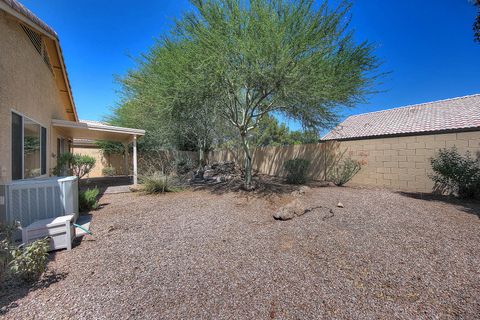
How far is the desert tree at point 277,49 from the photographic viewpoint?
21.7 feet

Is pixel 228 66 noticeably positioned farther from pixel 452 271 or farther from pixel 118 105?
pixel 118 105

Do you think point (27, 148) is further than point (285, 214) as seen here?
Yes

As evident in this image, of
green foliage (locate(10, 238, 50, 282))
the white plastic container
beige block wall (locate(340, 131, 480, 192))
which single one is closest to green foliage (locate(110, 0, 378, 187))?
beige block wall (locate(340, 131, 480, 192))

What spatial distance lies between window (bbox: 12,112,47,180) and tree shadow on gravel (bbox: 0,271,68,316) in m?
3.15

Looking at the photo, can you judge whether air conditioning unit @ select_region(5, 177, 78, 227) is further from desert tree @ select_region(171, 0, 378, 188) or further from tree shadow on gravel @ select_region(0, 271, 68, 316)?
desert tree @ select_region(171, 0, 378, 188)

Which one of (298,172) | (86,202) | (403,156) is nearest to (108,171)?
(86,202)

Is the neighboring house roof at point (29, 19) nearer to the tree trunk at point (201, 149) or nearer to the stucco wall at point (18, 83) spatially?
the stucco wall at point (18, 83)

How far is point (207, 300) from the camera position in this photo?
2453 mm

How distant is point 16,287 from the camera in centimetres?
266

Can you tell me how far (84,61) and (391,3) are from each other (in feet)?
45.3

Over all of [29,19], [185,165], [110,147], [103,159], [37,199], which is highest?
[29,19]

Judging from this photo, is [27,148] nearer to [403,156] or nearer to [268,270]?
[268,270]

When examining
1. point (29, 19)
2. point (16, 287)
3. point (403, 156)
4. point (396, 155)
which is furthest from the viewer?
point (396, 155)

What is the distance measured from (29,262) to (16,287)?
31 centimetres
